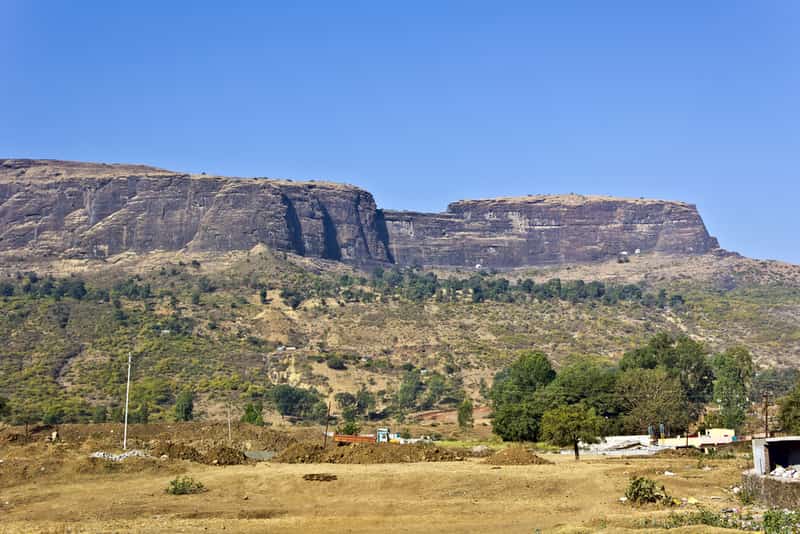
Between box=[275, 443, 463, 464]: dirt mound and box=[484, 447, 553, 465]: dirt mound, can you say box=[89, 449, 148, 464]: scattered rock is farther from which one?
box=[484, 447, 553, 465]: dirt mound

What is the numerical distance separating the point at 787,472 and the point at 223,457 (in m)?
29.9

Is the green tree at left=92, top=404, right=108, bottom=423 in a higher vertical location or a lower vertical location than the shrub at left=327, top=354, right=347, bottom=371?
lower

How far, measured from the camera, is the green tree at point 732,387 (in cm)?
8842

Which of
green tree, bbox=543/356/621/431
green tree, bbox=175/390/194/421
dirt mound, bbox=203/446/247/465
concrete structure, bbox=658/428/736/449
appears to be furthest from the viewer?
green tree, bbox=175/390/194/421

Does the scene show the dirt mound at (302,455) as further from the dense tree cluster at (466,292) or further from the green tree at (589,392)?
the dense tree cluster at (466,292)

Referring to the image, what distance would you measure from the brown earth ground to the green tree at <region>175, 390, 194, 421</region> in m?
43.7

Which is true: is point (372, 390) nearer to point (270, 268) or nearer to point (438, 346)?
point (438, 346)

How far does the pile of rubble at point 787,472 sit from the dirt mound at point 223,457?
2863 centimetres

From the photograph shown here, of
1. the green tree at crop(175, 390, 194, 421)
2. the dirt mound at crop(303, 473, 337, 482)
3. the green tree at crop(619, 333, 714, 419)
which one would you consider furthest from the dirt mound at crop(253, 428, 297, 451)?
the green tree at crop(619, 333, 714, 419)

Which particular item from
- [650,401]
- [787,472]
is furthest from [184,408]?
[787,472]

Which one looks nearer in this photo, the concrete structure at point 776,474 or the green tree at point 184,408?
the concrete structure at point 776,474

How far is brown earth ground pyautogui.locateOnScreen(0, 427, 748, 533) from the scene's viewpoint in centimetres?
3234

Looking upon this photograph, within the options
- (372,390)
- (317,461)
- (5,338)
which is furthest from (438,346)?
(317,461)

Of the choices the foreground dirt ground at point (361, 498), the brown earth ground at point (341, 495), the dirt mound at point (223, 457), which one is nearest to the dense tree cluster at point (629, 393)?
the brown earth ground at point (341, 495)
